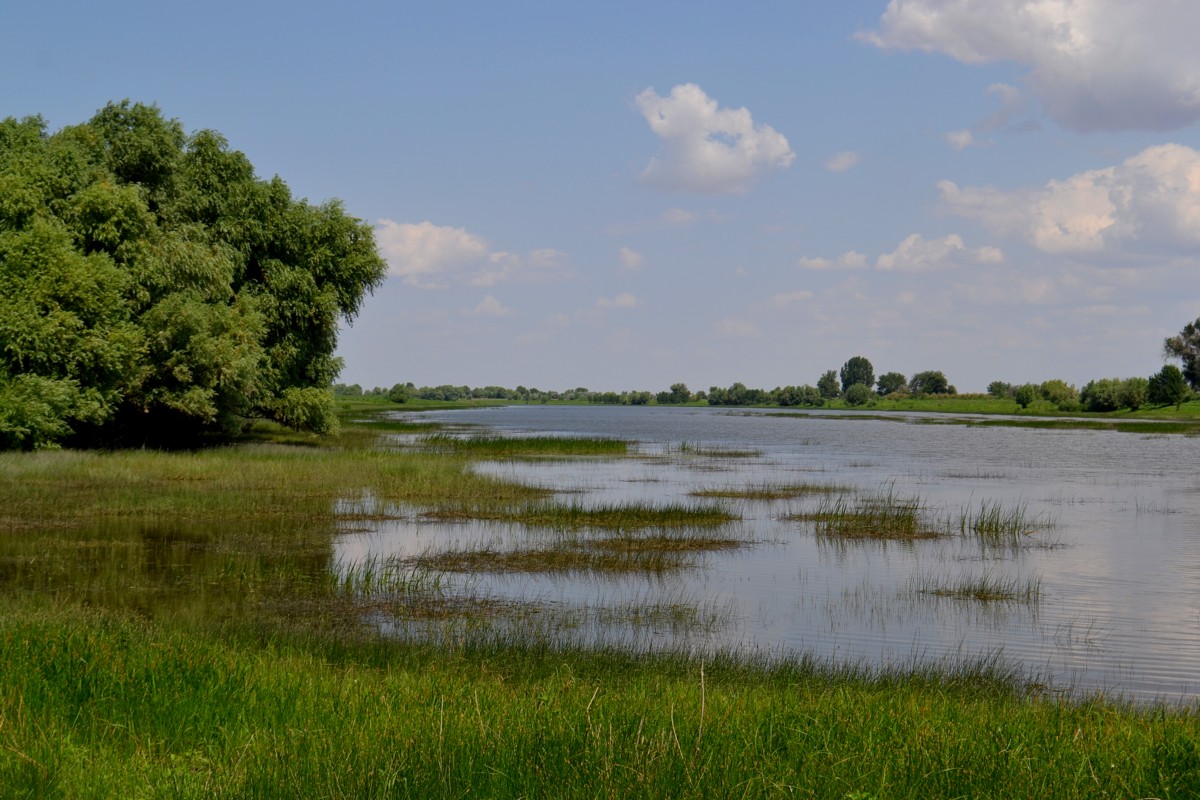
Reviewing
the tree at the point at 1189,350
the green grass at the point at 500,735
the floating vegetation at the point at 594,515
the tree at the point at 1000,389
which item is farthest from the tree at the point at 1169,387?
the green grass at the point at 500,735

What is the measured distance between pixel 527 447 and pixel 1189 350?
113 metres

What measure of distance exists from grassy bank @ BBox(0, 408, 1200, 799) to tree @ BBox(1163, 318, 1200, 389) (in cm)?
13095

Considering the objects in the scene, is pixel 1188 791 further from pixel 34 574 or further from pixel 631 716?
pixel 34 574

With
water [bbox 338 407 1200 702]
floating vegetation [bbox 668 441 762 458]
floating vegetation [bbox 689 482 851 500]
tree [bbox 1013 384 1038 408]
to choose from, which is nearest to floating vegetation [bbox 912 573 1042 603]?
water [bbox 338 407 1200 702]

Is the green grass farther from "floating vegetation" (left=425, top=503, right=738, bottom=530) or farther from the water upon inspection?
"floating vegetation" (left=425, top=503, right=738, bottom=530)

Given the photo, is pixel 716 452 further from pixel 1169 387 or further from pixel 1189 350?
pixel 1189 350

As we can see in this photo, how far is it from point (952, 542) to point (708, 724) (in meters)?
19.3

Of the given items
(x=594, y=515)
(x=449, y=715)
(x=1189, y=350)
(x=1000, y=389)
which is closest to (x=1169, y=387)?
(x=1189, y=350)

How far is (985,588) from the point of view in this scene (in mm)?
19188

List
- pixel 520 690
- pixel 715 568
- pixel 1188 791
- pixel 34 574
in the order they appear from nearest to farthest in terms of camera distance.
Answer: pixel 1188 791
pixel 520 690
pixel 34 574
pixel 715 568

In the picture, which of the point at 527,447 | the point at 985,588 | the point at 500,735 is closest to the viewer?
the point at 500,735

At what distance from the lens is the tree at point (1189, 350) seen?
12862 cm

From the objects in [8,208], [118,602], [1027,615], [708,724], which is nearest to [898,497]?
[1027,615]

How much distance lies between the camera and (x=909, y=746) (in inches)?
289
